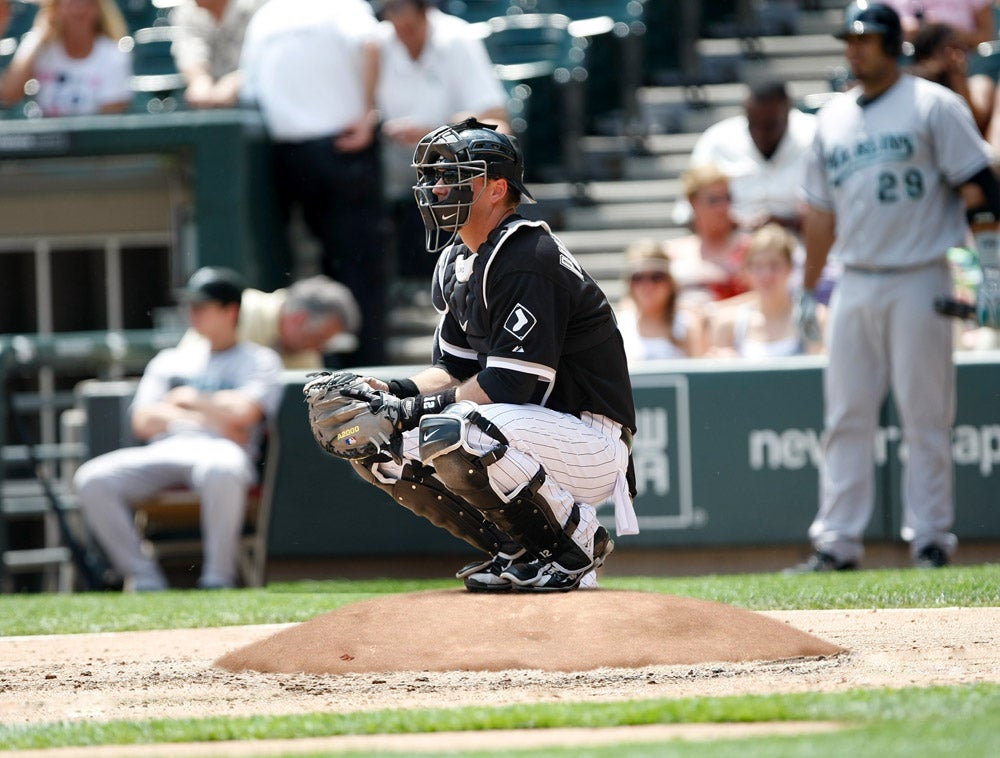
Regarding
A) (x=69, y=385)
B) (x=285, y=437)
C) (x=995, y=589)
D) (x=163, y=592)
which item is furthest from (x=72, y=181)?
(x=995, y=589)

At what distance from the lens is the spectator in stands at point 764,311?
336 inches

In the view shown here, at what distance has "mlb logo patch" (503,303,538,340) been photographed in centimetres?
477

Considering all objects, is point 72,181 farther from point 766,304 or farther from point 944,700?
point 944,700

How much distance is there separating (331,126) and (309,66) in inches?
15.0

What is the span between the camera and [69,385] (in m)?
10.5

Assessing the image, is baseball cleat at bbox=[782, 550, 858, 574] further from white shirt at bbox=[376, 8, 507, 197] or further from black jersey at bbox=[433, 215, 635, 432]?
white shirt at bbox=[376, 8, 507, 197]

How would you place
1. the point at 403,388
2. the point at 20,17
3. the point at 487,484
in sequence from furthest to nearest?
1. the point at 20,17
2. the point at 403,388
3. the point at 487,484

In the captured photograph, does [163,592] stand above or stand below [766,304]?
below

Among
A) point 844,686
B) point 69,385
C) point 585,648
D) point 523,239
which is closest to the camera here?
point 844,686

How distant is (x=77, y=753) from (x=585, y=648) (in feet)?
5.17

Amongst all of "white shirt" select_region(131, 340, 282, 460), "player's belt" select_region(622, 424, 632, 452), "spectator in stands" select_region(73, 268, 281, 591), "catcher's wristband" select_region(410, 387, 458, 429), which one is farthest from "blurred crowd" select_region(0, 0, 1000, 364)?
"catcher's wristband" select_region(410, 387, 458, 429)

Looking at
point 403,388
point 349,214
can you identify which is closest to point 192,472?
point 349,214

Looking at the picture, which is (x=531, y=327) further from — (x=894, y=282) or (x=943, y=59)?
(x=943, y=59)

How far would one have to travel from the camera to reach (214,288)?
28.0ft
